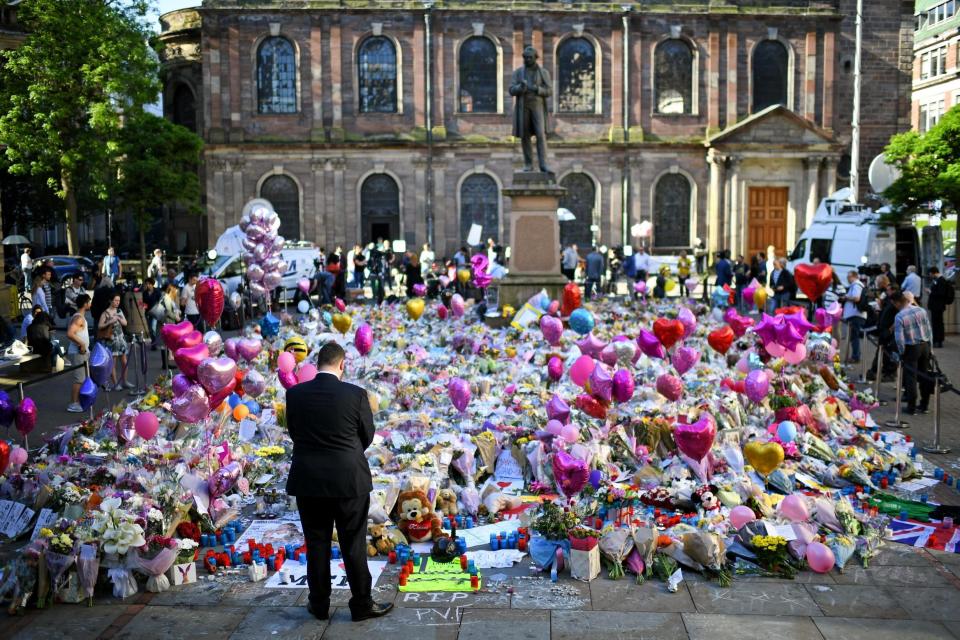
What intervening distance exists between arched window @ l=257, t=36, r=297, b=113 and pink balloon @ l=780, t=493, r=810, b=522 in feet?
118

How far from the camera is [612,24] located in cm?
4222

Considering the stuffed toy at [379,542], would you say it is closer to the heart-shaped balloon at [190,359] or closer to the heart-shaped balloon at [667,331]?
the heart-shaped balloon at [190,359]

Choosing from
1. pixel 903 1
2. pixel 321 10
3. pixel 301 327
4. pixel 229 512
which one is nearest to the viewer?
pixel 229 512

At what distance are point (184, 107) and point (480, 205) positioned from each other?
14508mm

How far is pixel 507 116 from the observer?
138 ft

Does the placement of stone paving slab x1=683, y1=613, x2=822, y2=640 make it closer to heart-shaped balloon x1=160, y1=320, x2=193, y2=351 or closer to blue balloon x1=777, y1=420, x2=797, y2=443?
blue balloon x1=777, y1=420, x2=797, y2=443

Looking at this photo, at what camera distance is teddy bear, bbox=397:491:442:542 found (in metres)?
8.34

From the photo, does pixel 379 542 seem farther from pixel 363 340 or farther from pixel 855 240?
pixel 855 240

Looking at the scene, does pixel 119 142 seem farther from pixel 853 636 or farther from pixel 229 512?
pixel 853 636

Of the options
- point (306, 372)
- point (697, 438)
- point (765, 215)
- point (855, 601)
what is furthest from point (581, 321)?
point (765, 215)

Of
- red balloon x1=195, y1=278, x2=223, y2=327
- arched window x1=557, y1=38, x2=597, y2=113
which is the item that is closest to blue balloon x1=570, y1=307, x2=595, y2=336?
red balloon x1=195, y1=278, x2=223, y2=327

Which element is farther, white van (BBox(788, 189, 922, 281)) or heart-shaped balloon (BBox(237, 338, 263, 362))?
white van (BBox(788, 189, 922, 281))

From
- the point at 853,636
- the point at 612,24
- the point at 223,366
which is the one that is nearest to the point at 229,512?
the point at 223,366

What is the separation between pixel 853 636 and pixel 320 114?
122ft
